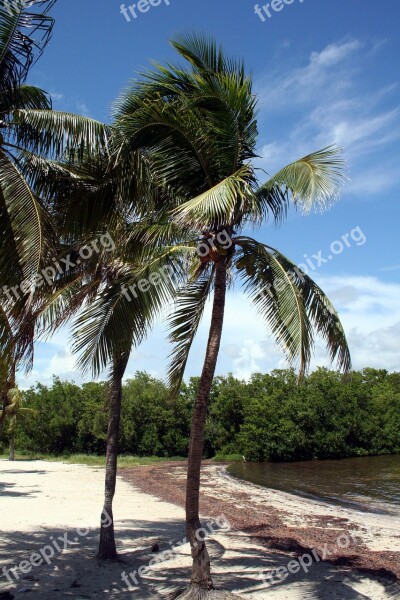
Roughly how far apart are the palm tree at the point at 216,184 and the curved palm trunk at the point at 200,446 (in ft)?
0.04

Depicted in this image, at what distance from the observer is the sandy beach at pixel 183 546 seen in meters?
8.27

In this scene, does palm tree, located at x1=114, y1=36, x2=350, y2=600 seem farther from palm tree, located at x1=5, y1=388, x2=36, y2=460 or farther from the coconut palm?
palm tree, located at x1=5, y1=388, x2=36, y2=460

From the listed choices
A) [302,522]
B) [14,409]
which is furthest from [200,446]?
[14,409]

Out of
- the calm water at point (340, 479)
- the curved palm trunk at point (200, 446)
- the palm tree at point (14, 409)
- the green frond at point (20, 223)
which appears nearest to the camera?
the green frond at point (20, 223)

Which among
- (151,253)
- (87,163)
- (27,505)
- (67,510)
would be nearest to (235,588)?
(151,253)

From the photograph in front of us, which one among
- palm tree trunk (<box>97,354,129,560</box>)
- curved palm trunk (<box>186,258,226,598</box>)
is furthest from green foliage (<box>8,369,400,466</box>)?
curved palm trunk (<box>186,258,226,598</box>)

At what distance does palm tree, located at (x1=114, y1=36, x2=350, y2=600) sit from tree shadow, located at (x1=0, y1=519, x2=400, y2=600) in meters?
1.64

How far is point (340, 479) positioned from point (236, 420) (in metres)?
18.5

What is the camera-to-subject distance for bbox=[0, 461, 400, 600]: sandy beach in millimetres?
8273

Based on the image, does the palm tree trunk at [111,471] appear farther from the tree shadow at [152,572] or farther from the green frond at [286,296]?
the green frond at [286,296]

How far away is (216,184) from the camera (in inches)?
314

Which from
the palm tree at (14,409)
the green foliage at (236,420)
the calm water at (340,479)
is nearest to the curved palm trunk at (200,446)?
the palm tree at (14,409)

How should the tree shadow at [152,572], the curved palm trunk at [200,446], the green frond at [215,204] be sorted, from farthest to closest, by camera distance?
the tree shadow at [152,572] < the curved palm trunk at [200,446] < the green frond at [215,204]

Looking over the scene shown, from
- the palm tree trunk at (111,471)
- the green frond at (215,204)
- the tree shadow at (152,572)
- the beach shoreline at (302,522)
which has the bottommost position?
the beach shoreline at (302,522)
